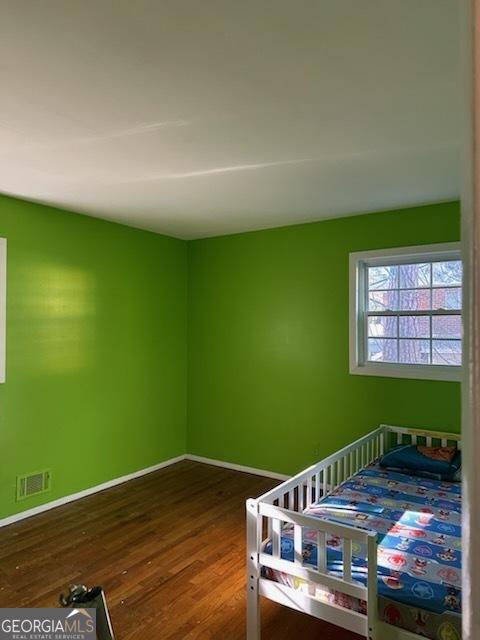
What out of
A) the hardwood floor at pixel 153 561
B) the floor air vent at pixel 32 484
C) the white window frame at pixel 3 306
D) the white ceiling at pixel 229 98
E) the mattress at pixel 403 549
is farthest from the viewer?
the floor air vent at pixel 32 484

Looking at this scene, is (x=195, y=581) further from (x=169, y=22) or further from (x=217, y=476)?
(x=169, y=22)

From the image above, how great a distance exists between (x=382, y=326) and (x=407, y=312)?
246 mm

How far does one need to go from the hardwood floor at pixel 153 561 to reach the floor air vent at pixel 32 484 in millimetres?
191

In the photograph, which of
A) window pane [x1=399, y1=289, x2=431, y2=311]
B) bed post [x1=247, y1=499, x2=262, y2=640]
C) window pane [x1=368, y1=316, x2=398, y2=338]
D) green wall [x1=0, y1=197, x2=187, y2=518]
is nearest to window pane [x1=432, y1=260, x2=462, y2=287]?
window pane [x1=399, y1=289, x2=431, y2=311]

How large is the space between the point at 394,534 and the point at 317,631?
61 cm

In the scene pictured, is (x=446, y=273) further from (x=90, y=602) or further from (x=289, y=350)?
(x=90, y=602)

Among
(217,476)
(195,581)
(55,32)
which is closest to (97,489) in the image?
(217,476)

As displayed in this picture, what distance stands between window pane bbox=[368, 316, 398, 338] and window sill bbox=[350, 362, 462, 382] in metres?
0.26

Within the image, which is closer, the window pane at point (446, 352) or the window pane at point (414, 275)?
the window pane at point (446, 352)

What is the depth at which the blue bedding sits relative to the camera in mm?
1686

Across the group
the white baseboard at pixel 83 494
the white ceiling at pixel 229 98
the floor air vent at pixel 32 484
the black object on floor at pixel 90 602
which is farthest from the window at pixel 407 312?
the black object on floor at pixel 90 602

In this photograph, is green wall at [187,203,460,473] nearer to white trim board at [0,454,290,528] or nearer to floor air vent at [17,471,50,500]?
white trim board at [0,454,290,528]

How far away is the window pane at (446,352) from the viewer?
11.1ft

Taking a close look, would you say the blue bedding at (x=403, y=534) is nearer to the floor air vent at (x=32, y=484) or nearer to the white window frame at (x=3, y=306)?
the floor air vent at (x=32, y=484)
